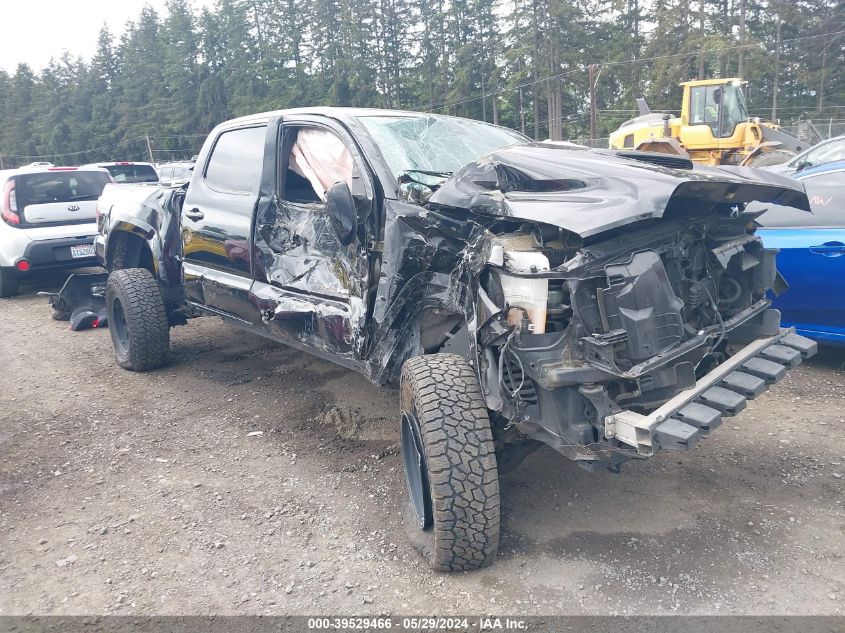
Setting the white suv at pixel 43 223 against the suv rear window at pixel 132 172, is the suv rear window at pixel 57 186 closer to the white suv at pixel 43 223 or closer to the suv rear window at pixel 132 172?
the white suv at pixel 43 223

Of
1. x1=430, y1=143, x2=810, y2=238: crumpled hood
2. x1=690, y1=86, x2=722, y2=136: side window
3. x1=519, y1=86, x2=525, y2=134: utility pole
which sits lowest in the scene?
x1=430, y1=143, x2=810, y2=238: crumpled hood

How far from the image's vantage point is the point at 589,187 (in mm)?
2924

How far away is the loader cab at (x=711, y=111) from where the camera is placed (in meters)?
16.0

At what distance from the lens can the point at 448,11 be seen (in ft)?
140

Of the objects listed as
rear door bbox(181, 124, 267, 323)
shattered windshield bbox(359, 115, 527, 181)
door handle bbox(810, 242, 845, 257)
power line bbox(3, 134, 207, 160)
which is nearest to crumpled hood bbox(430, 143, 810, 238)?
shattered windshield bbox(359, 115, 527, 181)

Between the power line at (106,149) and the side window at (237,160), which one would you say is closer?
the side window at (237,160)

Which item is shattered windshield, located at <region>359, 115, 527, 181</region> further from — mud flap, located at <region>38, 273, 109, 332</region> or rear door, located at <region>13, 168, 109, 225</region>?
rear door, located at <region>13, 168, 109, 225</region>

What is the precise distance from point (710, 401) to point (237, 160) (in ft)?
12.0

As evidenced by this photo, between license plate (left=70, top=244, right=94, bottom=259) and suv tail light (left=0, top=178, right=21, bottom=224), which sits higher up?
suv tail light (left=0, top=178, right=21, bottom=224)

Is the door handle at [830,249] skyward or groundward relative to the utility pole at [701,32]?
groundward

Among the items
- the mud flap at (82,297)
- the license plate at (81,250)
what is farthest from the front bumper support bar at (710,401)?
the license plate at (81,250)

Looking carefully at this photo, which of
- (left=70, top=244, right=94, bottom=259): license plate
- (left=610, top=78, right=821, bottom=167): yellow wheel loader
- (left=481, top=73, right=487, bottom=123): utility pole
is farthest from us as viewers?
(left=481, top=73, right=487, bottom=123): utility pole

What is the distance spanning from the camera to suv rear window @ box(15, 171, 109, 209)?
373 inches

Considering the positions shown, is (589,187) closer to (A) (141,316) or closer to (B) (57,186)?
(A) (141,316)
